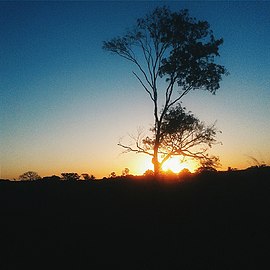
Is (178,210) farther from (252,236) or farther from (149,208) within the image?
(252,236)

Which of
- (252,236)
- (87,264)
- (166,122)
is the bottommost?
(87,264)

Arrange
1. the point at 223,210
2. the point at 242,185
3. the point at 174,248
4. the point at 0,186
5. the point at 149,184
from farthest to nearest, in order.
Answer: the point at 0,186 < the point at 149,184 < the point at 242,185 < the point at 223,210 < the point at 174,248

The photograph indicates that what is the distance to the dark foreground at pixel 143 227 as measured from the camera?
521cm

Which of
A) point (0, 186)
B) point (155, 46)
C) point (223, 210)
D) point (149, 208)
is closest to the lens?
point (223, 210)

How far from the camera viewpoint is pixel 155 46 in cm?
2488

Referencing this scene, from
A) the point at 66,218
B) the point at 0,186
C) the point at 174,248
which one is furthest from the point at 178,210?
the point at 0,186

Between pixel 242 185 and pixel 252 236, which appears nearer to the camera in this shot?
pixel 252 236

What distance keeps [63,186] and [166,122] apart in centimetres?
1668

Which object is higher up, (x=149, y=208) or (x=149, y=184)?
(x=149, y=184)

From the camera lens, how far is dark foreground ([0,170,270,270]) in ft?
17.1

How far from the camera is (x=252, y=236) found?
5.68 meters

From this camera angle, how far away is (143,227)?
6551mm

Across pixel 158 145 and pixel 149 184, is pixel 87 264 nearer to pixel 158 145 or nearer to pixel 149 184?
pixel 149 184

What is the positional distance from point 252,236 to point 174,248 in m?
1.58
